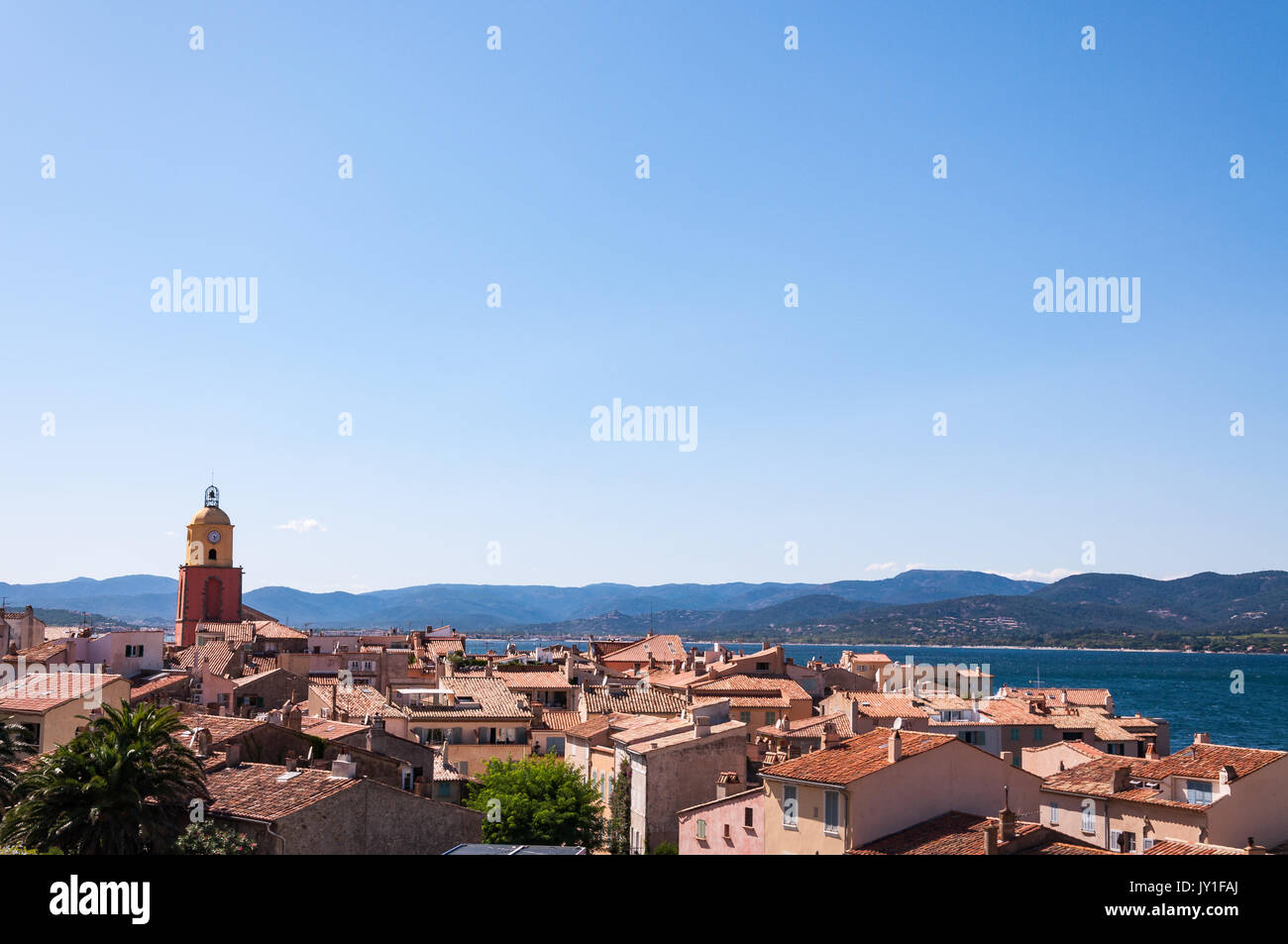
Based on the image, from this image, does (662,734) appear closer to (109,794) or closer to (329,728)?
(329,728)

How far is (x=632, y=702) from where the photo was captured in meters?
76.9

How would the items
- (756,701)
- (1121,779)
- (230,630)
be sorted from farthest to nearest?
(230,630)
(756,701)
(1121,779)

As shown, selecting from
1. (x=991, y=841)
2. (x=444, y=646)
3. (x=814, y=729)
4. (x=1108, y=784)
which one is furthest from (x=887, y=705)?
(x=444, y=646)

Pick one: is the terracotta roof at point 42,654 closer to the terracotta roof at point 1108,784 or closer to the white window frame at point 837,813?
the white window frame at point 837,813

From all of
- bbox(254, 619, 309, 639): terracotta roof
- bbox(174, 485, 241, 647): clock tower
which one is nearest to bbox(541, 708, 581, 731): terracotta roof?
bbox(254, 619, 309, 639): terracotta roof

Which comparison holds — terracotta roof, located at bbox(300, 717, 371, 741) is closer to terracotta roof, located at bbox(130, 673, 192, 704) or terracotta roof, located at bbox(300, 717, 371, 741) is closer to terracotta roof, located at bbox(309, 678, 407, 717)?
terracotta roof, located at bbox(309, 678, 407, 717)

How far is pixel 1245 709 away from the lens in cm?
17825

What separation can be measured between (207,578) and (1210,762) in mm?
114223

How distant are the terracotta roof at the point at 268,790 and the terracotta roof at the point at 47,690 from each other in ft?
52.6
